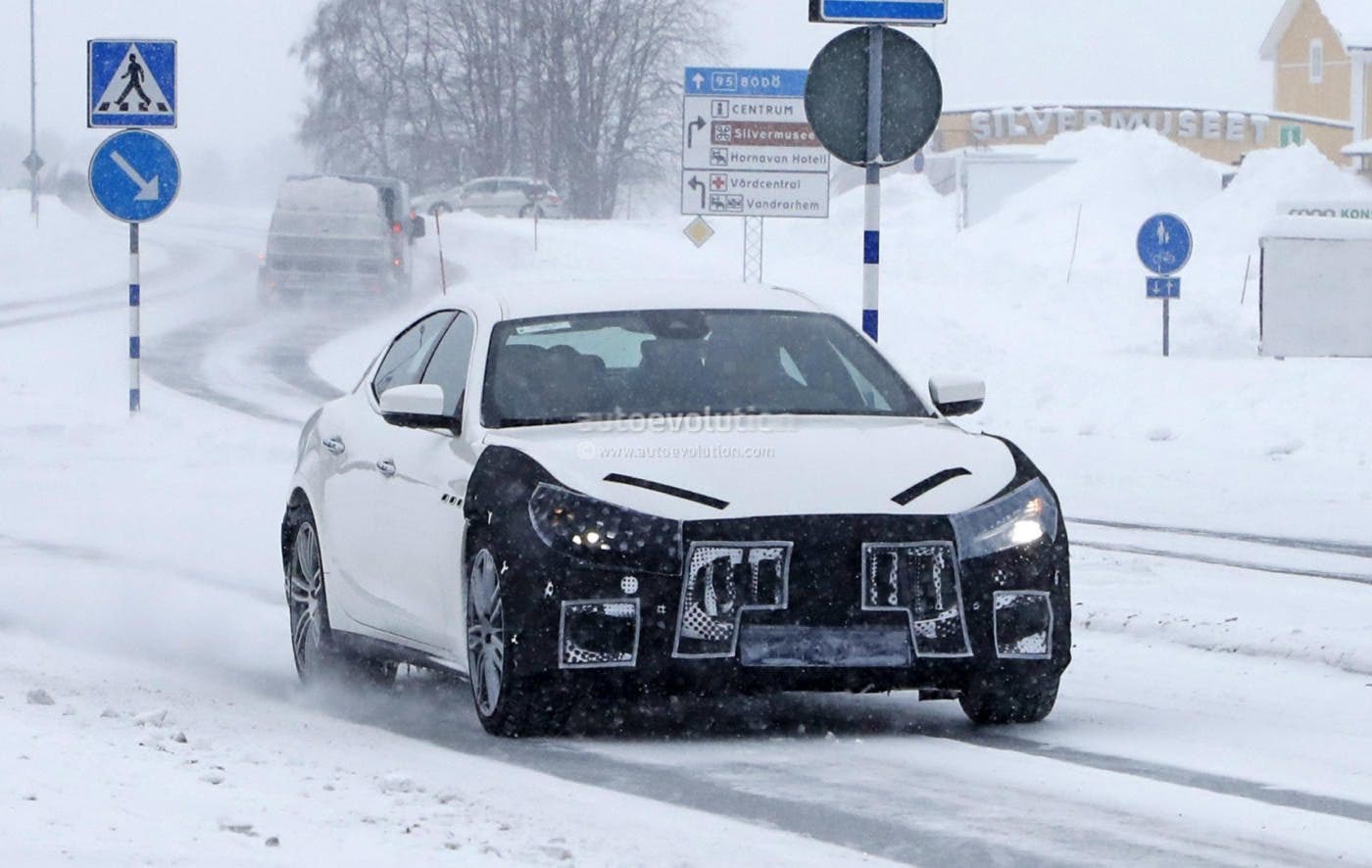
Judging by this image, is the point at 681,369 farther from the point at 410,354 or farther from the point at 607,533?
the point at 410,354

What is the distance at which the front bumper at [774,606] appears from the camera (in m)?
6.64

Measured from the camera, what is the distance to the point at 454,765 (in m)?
6.46

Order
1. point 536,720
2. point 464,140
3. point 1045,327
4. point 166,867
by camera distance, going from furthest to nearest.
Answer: point 464,140
point 1045,327
point 536,720
point 166,867

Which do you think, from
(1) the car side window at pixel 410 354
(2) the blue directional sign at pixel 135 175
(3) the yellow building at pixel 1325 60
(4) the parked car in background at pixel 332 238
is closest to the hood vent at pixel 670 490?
(1) the car side window at pixel 410 354

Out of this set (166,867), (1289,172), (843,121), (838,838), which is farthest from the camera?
(1289,172)

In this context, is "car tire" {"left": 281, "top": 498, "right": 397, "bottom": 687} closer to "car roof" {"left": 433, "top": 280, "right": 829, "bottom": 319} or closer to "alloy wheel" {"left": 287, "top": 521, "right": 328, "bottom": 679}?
"alloy wheel" {"left": 287, "top": 521, "right": 328, "bottom": 679}

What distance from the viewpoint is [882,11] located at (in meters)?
13.1

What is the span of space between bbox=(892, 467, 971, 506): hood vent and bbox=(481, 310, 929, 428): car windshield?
0.80 meters

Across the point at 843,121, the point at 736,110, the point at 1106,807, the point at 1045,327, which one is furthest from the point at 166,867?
the point at 1045,327

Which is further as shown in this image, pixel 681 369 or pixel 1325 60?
pixel 1325 60

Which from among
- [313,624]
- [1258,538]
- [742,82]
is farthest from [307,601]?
[742,82]

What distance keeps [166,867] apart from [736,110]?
2608cm

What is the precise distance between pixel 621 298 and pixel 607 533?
5.37 ft

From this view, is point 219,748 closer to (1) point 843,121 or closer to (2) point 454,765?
(2) point 454,765
